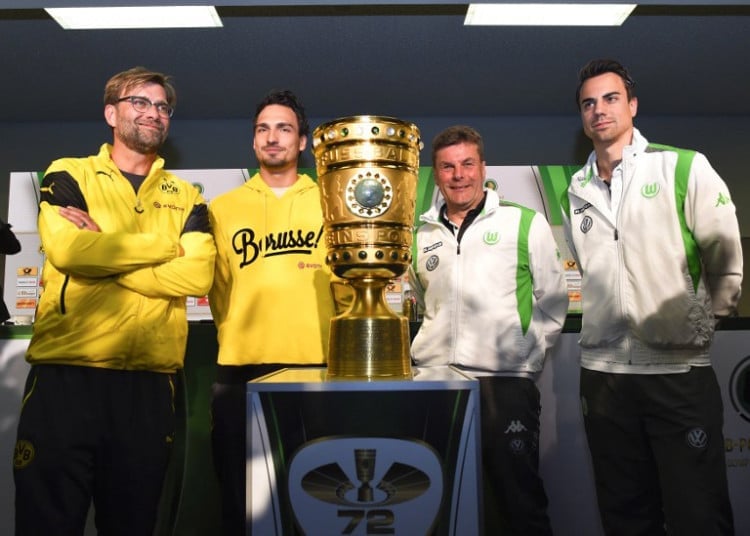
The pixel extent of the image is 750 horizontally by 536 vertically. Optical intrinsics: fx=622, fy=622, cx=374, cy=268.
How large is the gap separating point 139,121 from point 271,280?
0.57m

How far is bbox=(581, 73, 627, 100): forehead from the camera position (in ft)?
5.94

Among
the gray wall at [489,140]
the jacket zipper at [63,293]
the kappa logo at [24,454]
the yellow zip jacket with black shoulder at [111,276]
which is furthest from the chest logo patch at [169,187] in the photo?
the gray wall at [489,140]

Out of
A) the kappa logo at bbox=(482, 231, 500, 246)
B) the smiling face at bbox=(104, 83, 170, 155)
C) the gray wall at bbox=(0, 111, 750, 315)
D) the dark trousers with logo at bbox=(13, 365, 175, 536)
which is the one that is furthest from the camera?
the gray wall at bbox=(0, 111, 750, 315)

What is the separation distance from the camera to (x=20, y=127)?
18.6ft

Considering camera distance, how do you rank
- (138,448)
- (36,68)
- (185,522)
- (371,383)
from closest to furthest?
(371,383)
(138,448)
(185,522)
(36,68)

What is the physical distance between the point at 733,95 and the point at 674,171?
4302mm

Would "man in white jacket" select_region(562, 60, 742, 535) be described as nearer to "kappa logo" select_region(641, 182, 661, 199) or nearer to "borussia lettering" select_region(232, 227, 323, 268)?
"kappa logo" select_region(641, 182, 661, 199)

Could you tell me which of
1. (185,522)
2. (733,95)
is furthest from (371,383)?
(733,95)

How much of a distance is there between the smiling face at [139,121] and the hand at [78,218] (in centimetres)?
26

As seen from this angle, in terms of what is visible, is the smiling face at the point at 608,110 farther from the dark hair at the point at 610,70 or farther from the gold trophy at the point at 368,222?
the gold trophy at the point at 368,222

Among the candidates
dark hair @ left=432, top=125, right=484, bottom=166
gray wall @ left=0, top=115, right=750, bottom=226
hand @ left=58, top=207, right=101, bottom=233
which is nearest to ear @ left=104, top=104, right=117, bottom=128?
hand @ left=58, top=207, right=101, bottom=233

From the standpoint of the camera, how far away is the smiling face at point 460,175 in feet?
6.62

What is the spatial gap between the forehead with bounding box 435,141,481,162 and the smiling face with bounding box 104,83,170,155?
87 centimetres

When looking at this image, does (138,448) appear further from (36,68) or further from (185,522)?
(36,68)
